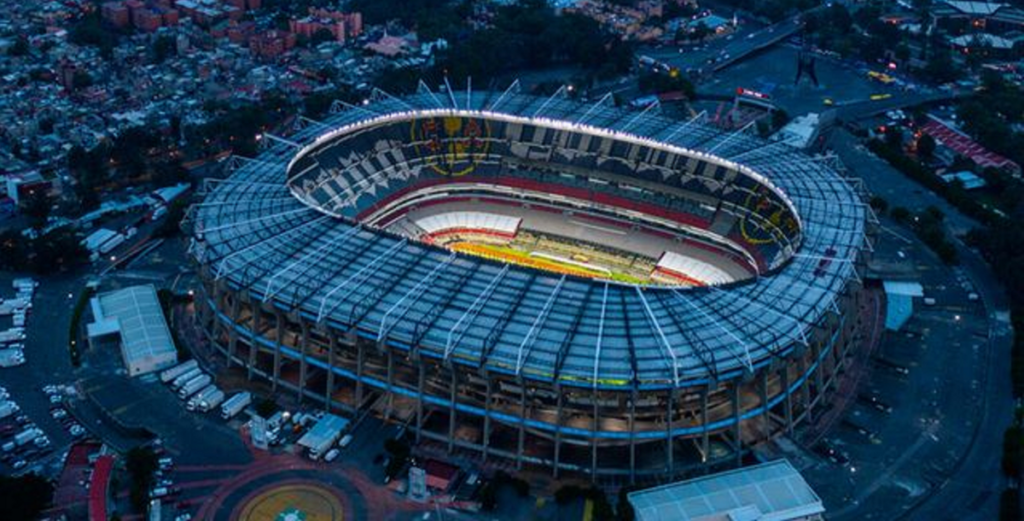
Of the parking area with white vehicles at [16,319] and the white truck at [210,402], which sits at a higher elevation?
the white truck at [210,402]

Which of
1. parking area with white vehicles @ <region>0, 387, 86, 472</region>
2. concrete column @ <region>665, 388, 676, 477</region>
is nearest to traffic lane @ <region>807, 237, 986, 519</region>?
concrete column @ <region>665, 388, 676, 477</region>

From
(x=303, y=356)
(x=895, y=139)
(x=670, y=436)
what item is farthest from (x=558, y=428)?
(x=895, y=139)

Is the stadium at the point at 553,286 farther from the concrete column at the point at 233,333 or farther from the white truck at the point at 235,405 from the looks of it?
the white truck at the point at 235,405

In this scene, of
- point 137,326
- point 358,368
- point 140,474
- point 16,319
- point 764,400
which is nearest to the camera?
point 140,474

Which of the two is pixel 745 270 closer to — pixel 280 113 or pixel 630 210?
pixel 630 210

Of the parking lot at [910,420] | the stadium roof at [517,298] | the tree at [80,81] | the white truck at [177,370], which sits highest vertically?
the stadium roof at [517,298]

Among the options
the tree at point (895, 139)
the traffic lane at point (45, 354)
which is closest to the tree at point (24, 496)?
the traffic lane at point (45, 354)

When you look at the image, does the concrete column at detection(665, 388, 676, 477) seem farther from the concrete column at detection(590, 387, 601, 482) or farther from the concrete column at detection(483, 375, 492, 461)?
the concrete column at detection(483, 375, 492, 461)

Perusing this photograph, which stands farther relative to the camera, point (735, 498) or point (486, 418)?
point (486, 418)

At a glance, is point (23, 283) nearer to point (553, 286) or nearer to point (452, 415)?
point (452, 415)
